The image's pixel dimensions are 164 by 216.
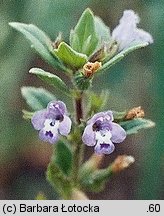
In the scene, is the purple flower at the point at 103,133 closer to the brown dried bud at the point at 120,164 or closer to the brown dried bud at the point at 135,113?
the brown dried bud at the point at 135,113

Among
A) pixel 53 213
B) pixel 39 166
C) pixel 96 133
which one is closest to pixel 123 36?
pixel 96 133

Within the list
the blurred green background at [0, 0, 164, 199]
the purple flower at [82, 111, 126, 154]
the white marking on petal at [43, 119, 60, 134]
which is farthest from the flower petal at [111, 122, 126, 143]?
the blurred green background at [0, 0, 164, 199]

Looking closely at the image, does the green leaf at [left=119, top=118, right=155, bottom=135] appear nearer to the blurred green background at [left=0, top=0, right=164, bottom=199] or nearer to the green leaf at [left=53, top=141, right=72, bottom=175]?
the green leaf at [left=53, top=141, right=72, bottom=175]

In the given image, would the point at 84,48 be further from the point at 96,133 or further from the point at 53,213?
the point at 53,213

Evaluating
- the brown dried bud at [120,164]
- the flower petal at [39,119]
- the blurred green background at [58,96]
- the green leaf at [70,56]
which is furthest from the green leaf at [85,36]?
the blurred green background at [58,96]

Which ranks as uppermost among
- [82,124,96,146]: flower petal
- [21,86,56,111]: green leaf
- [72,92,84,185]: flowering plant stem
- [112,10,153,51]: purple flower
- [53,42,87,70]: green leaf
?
[112,10,153,51]: purple flower
